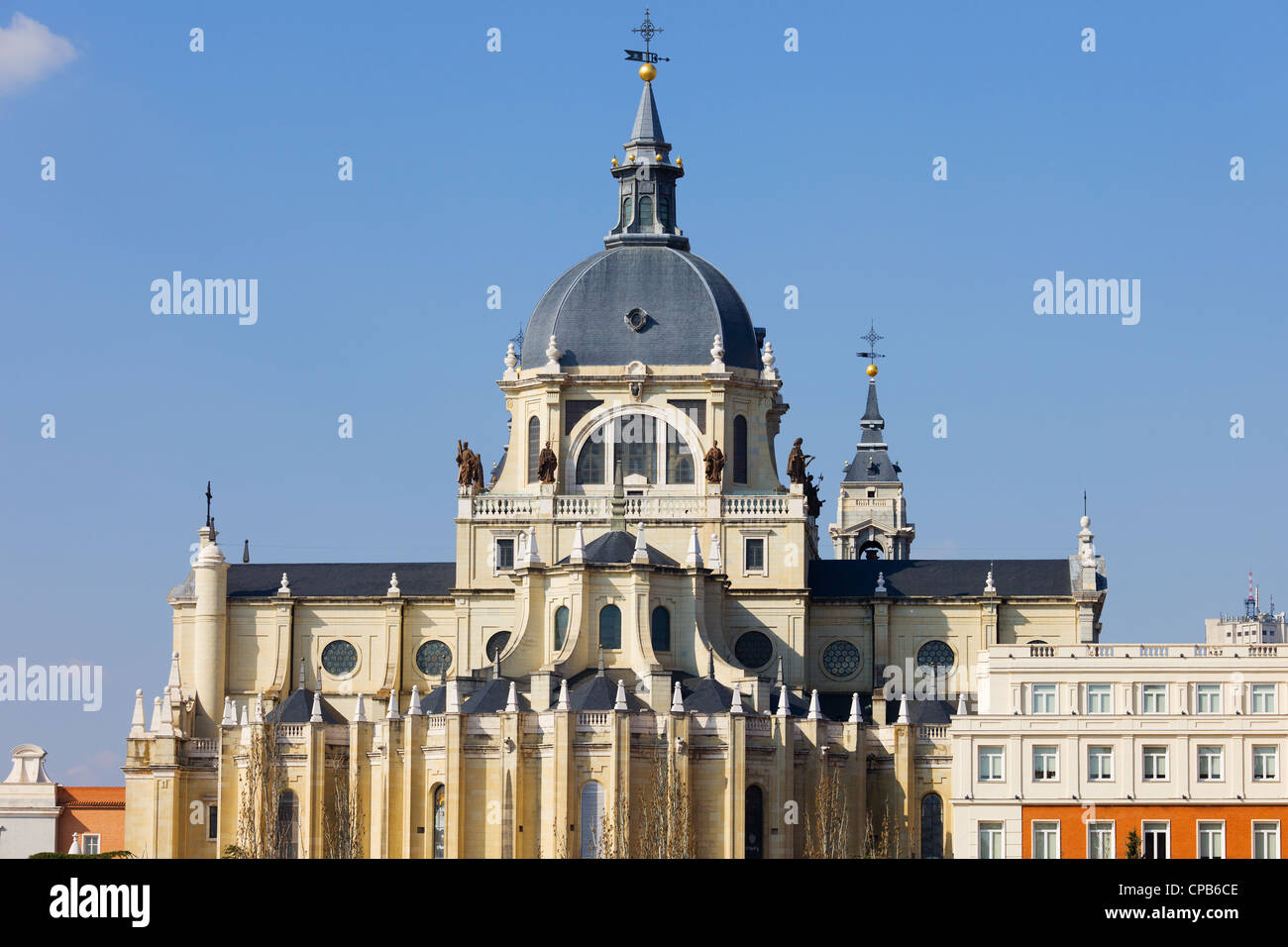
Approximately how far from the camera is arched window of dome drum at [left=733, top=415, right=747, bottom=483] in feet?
476

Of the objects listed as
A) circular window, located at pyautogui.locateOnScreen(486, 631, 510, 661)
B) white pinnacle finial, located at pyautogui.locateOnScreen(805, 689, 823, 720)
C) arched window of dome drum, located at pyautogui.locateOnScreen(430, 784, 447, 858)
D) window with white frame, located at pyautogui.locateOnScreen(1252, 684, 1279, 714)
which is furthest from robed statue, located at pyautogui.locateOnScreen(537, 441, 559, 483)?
window with white frame, located at pyautogui.locateOnScreen(1252, 684, 1279, 714)

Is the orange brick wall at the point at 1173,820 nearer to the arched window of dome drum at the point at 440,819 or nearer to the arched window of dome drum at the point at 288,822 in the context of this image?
the arched window of dome drum at the point at 440,819

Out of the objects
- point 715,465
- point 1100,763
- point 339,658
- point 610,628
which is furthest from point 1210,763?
point 339,658

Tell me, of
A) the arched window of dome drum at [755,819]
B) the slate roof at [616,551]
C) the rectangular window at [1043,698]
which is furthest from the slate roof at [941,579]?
the rectangular window at [1043,698]

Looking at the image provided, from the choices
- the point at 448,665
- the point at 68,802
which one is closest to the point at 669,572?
the point at 448,665

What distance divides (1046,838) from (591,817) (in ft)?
74.9

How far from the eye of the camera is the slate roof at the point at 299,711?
130 metres

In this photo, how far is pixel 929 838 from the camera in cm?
12825

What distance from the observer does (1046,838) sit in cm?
10488

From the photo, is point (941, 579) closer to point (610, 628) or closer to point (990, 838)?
point (610, 628)

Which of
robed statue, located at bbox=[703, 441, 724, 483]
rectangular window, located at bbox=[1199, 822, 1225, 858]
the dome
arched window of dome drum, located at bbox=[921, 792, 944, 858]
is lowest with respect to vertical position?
rectangular window, located at bbox=[1199, 822, 1225, 858]

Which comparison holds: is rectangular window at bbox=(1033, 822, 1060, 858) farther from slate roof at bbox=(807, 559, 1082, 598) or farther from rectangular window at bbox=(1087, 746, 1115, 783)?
slate roof at bbox=(807, 559, 1082, 598)

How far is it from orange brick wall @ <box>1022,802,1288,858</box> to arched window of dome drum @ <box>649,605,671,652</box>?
29390 mm
